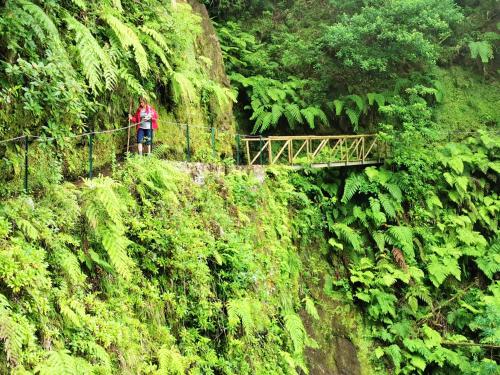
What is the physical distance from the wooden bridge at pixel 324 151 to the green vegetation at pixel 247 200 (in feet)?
1.32

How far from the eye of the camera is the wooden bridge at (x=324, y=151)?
12.1 m

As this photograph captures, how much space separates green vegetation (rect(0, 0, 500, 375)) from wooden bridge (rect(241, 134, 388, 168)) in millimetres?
401

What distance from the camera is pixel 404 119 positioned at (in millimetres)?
13367

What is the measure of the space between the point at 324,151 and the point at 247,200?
4.53 meters

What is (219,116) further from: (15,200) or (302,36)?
(15,200)

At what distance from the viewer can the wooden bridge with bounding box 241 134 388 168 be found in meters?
12.1

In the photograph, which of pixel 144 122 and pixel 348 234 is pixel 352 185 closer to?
pixel 348 234

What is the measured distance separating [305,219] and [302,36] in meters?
8.52

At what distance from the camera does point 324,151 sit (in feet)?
43.2

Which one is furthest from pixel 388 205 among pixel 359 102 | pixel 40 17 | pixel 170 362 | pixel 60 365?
pixel 60 365

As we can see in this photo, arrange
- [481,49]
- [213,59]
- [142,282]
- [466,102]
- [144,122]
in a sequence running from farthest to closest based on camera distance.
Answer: [466,102], [481,49], [213,59], [144,122], [142,282]

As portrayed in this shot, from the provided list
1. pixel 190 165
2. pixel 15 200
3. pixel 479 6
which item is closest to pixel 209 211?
pixel 190 165

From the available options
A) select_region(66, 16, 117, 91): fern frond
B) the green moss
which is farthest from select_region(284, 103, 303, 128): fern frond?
select_region(66, 16, 117, 91): fern frond

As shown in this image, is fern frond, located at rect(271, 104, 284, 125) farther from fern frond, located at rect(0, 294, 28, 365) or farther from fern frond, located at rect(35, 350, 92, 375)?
fern frond, located at rect(0, 294, 28, 365)
